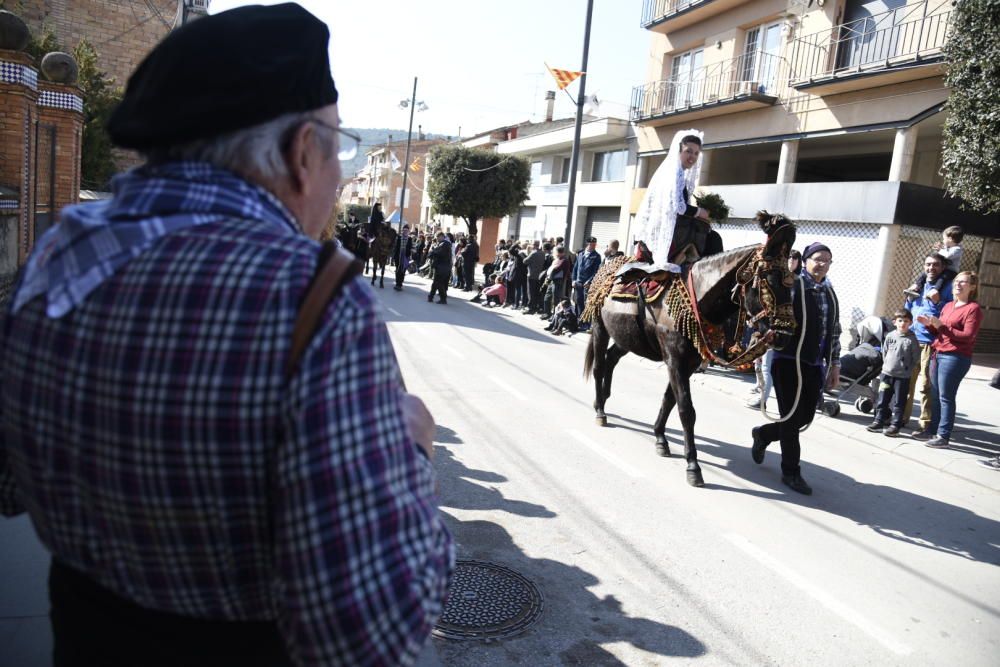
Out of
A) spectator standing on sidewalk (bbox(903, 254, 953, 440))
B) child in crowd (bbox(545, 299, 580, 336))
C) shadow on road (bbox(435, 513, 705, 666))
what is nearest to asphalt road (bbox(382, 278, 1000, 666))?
shadow on road (bbox(435, 513, 705, 666))

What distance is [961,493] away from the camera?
6270mm

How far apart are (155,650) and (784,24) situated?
824 inches

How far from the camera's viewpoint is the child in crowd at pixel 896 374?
8227mm

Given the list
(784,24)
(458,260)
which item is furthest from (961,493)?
(458,260)

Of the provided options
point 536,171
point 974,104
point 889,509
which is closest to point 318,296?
point 889,509

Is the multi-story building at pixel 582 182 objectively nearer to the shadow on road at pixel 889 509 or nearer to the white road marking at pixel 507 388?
the white road marking at pixel 507 388

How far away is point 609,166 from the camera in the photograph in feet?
92.6

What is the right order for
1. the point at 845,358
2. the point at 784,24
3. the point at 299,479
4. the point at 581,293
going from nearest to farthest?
the point at 299,479 < the point at 845,358 < the point at 581,293 < the point at 784,24

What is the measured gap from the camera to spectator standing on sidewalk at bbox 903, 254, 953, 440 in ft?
26.6

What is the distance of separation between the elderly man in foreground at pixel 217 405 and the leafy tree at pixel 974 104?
9.76m

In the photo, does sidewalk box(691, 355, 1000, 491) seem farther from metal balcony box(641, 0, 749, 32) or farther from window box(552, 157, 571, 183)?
window box(552, 157, 571, 183)

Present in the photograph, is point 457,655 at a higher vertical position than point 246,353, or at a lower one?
lower

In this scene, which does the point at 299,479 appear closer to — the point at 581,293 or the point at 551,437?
the point at 551,437

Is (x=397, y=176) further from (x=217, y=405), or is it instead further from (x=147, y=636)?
(x=217, y=405)
